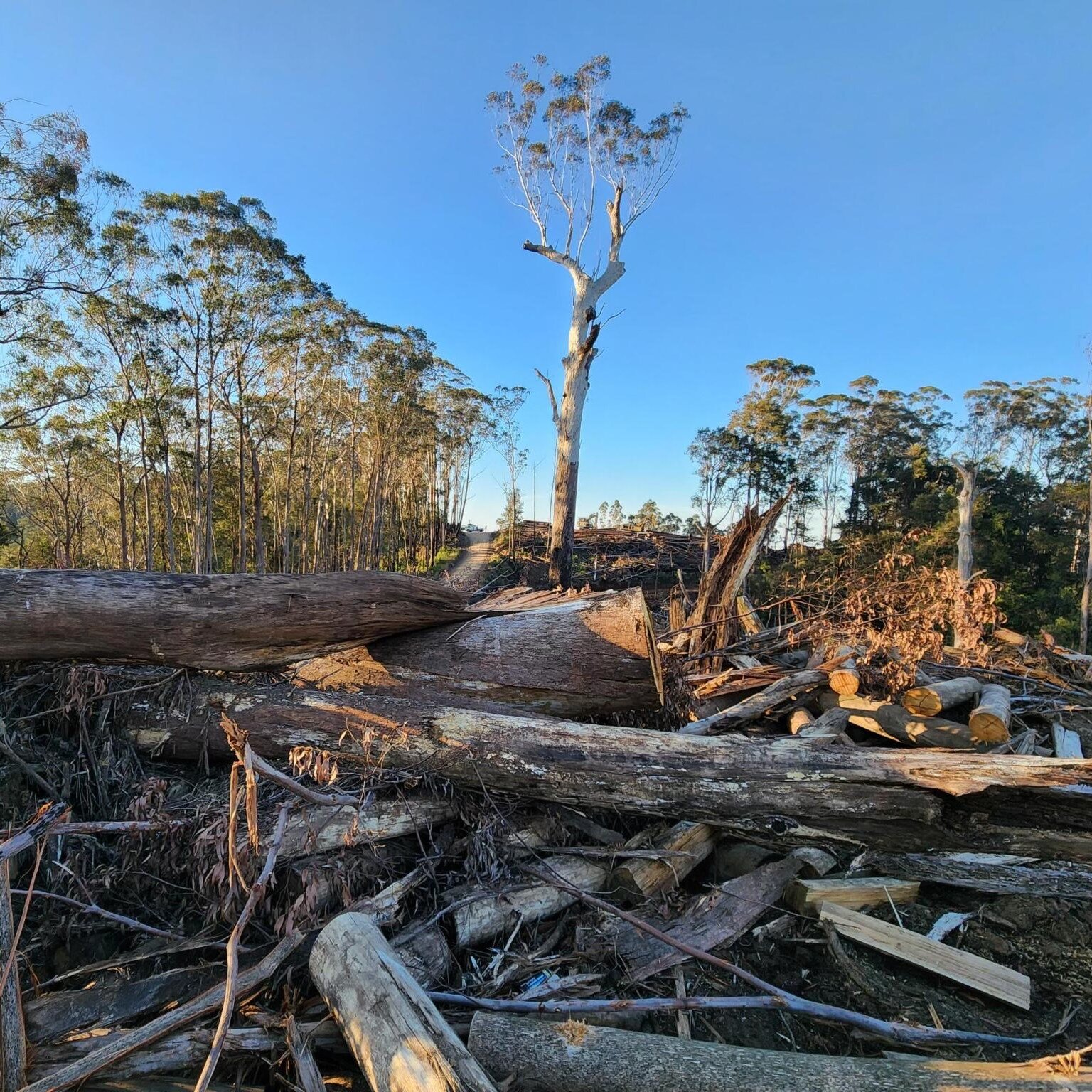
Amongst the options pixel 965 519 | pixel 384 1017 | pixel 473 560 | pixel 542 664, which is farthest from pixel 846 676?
pixel 473 560

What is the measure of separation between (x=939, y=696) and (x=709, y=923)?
338 centimetres

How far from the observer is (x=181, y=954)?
2.34 meters

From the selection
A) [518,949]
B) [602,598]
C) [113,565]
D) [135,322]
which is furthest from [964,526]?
[113,565]

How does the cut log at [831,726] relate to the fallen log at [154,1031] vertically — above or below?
above

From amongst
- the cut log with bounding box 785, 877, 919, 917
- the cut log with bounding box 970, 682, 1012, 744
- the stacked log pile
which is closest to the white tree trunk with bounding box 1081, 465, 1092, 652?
the cut log with bounding box 970, 682, 1012, 744

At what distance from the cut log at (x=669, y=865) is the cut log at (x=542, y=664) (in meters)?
0.80

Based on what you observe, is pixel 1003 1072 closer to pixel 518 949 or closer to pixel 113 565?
pixel 518 949

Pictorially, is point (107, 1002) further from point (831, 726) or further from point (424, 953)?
point (831, 726)

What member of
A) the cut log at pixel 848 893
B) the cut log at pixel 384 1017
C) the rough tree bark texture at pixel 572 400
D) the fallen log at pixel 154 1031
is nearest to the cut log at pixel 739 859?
the cut log at pixel 848 893

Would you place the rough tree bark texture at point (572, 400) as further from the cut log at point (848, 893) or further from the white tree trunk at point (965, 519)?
the white tree trunk at point (965, 519)

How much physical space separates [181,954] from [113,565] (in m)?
36.8

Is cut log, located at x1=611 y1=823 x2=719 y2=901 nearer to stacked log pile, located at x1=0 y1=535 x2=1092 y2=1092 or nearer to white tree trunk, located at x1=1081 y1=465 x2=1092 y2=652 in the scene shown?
stacked log pile, located at x1=0 y1=535 x2=1092 y2=1092

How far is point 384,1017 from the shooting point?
175 cm

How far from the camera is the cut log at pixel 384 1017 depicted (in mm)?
1579
